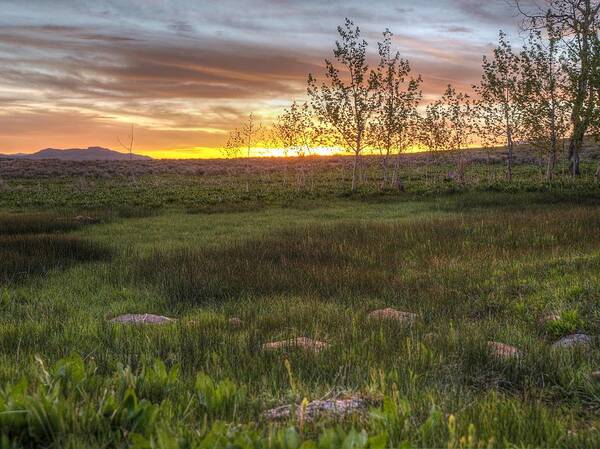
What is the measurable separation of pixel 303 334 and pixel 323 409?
289 cm

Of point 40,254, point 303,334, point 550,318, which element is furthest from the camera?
point 40,254

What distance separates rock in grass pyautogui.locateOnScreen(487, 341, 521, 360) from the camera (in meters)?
4.65

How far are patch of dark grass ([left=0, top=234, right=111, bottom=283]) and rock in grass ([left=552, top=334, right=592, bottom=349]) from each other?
9.37 meters

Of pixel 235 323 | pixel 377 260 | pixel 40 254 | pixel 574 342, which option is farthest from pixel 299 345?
pixel 40 254

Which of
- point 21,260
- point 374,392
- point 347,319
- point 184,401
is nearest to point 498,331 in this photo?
point 347,319

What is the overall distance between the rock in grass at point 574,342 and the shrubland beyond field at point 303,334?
0.35 ft

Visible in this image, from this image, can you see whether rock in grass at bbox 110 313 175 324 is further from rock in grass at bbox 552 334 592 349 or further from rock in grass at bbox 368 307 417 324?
rock in grass at bbox 552 334 592 349

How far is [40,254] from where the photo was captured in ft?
39.9

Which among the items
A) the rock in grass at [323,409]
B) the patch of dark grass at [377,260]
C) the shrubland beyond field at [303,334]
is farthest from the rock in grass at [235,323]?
the rock in grass at [323,409]

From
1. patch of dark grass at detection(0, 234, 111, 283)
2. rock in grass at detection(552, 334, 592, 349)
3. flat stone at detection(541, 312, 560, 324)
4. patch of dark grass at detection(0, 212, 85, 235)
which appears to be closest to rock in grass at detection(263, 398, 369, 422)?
rock in grass at detection(552, 334, 592, 349)

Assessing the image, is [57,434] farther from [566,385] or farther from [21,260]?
[21,260]

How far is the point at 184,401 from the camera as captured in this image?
314cm

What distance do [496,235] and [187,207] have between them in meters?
18.8

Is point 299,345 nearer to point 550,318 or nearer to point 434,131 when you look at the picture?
point 550,318
